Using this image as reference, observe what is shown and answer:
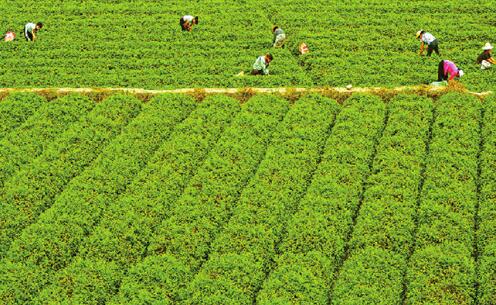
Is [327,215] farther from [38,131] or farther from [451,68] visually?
[38,131]

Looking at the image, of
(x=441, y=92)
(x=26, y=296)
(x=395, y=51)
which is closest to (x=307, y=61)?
(x=395, y=51)

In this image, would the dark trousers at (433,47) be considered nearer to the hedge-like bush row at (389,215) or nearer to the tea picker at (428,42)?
the tea picker at (428,42)

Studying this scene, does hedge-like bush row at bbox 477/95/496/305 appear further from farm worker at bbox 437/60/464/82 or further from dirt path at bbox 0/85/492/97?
dirt path at bbox 0/85/492/97

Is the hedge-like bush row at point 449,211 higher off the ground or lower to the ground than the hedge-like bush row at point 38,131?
lower

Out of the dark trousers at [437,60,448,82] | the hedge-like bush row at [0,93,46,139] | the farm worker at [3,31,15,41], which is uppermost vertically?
the farm worker at [3,31,15,41]

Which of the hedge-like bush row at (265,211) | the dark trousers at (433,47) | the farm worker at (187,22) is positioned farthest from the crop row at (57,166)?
the dark trousers at (433,47)

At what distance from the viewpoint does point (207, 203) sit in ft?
68.5

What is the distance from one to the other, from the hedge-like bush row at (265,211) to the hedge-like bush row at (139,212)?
1.46 m

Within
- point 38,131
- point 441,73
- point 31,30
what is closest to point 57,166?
point 38,131

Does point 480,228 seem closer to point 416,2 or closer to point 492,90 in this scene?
point 492,90

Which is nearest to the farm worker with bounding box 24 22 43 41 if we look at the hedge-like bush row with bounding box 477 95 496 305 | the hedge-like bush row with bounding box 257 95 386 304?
the hedge-like bush row with bounding box 257 95 386 304

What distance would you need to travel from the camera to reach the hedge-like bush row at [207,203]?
18.6 meters

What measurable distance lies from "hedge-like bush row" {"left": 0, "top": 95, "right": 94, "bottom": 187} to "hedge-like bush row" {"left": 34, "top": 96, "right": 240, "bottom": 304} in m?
4.13

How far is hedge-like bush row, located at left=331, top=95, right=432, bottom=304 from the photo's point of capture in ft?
58.8
